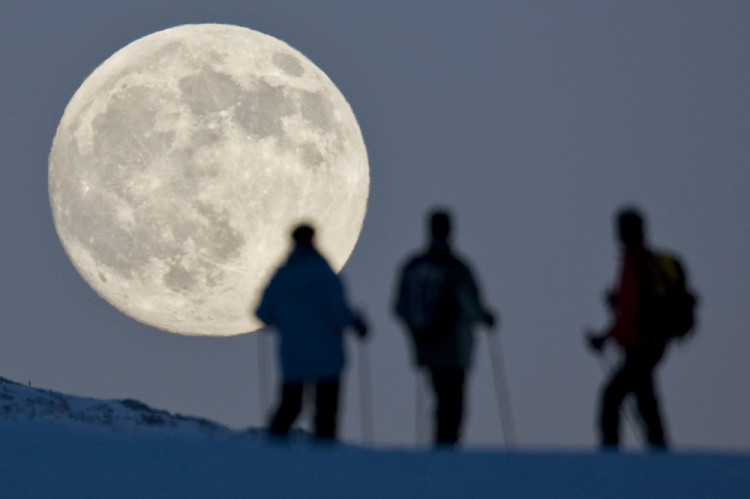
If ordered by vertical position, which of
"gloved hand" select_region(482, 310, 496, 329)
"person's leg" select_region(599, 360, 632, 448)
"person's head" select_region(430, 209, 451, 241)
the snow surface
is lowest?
the snow surface

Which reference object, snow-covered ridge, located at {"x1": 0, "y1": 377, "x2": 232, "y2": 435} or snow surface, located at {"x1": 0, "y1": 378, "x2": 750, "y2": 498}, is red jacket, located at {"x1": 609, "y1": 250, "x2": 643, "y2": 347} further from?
snow-covered ridge, located at {"x1": 0, "y1": 377, "x2": 232, "y2": 435}

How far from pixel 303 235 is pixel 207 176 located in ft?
31.6

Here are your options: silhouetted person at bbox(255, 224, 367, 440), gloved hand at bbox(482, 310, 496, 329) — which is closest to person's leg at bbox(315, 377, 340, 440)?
silhouetted person at bbox(255, 224, 367, 440)

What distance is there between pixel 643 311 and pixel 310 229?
2467 millimetres

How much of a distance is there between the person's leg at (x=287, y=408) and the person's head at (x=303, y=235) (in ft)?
3.20

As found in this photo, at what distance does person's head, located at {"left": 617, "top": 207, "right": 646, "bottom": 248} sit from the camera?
979 cm

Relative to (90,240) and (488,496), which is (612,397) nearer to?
(488,496)

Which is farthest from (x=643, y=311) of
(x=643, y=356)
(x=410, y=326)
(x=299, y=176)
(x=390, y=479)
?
(x=299, y=176)

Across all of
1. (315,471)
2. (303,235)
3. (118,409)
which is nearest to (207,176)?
(303,235)

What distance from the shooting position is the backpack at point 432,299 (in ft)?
31.7

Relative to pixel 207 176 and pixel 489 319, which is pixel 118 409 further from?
pixel 489 319

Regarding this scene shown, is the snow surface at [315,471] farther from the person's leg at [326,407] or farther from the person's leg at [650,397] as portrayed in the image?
the person's leg at [650,397]

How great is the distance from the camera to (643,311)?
383 inches

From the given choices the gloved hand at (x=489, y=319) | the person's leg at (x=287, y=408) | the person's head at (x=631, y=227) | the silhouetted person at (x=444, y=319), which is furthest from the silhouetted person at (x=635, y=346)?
the person's leg at (x=287, y=408)
